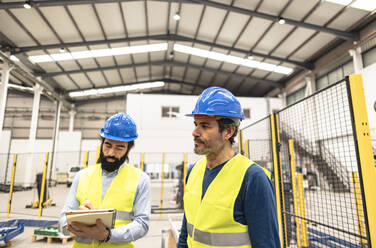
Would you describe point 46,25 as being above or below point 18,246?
above

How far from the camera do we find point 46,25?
11.2 m

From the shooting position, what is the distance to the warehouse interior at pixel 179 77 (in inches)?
300

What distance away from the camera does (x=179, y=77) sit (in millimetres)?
21328

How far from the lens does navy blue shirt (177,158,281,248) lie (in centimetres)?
135

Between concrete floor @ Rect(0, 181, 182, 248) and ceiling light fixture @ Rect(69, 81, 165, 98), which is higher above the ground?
ceiling light fixture @ Rect(69, 81, 165, 98)

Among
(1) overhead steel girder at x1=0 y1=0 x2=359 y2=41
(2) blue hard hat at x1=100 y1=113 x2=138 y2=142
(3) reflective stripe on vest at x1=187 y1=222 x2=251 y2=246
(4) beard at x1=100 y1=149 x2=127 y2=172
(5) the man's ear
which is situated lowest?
(3) reflective stripe on vest at x1=187 y1=222 x2=251 y2=246

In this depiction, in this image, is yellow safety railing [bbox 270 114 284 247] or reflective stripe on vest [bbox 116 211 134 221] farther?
yellow safety railing [bbox 270 114 284 247]

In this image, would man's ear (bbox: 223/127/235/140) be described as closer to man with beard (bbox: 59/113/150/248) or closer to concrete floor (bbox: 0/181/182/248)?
man with beard (bbox: 59/113/150/248)

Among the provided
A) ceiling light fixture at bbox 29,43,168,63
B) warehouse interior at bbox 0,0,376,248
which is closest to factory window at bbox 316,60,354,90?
warehouse interior at bbox 0,0,376,248

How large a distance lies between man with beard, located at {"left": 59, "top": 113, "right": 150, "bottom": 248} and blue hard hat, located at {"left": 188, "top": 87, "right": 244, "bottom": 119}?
89 centimetres

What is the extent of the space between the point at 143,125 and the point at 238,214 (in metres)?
16.4

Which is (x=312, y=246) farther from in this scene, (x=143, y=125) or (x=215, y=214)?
(x=143, y=125)

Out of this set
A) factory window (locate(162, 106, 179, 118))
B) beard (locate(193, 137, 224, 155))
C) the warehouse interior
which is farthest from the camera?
factory window (locate(162, 106, 179, 118))

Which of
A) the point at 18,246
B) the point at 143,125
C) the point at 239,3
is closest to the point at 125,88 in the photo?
the point at 143,125
